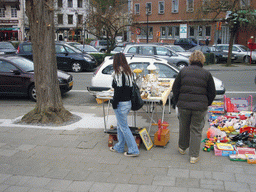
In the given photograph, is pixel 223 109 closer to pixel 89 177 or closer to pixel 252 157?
pixel 252 157

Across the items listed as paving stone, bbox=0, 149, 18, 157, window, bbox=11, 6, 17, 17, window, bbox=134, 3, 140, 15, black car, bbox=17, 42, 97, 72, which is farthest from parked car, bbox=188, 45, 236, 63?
window, bbox=11, 6, 17, 17

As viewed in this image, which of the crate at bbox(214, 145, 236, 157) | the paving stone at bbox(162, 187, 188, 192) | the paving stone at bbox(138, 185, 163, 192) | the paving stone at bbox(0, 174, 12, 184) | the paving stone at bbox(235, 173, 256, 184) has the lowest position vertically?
the paving stone at bbox(0, 174, 12, 184)

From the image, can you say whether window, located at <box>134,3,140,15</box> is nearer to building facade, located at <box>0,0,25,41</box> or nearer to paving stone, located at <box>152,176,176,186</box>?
building facade, located at <box>0,0,25,41</box>

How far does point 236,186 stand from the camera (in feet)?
14.6

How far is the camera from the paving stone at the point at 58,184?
4.53 m

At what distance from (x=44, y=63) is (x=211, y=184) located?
497cm

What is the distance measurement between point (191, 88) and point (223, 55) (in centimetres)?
2324

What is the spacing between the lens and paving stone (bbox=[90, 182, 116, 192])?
4425mm

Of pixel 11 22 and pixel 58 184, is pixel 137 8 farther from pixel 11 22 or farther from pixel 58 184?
pixel 58 184

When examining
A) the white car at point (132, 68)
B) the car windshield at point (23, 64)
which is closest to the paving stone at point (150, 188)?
the white car at point (132, 68)

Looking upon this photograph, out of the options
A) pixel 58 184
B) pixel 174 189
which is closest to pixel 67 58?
pixel 58 184

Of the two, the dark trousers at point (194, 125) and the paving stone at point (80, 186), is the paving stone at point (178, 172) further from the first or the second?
the paving stone at point (80, 186)

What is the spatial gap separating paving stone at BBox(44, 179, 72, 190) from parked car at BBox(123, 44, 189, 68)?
41.8 feet

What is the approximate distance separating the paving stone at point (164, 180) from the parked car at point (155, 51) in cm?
1268
